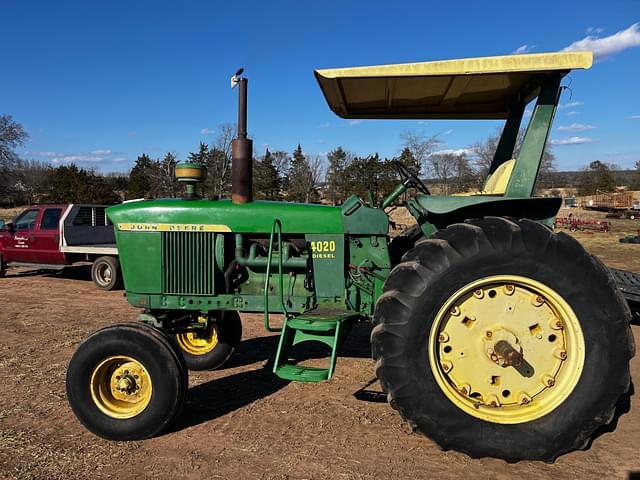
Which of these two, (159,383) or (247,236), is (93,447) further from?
(247,236)

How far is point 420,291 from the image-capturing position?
2.98 metres

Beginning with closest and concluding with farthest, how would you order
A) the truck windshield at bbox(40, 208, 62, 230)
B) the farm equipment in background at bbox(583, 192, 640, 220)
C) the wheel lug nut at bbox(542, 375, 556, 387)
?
the wheel lug nut at bbox(542, 375, 556, 387), the truck windshield at bbox(40, 208, 62, 230), the farm equipment in background at bbox(583, 192, 640, 220)

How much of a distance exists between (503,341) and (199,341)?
122 inches

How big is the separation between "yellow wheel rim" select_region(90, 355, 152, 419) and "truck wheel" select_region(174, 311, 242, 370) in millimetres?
1334

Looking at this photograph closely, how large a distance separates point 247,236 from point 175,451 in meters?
1.73

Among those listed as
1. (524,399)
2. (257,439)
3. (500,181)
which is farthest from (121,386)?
(500,181)

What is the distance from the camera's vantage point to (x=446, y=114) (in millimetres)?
4766

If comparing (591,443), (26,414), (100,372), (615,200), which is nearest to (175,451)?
(100,372)

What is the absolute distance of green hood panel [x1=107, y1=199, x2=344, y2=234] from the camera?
3.92m

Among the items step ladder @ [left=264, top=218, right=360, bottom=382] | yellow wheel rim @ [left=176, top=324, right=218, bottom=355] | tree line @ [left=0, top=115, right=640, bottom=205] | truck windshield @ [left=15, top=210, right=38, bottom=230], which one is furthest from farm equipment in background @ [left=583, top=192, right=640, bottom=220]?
step ladder @ [left=264, top=218, right=360, bottom=382]

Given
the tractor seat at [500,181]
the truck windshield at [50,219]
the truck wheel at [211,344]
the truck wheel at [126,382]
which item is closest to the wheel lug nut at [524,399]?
the tractor seat at [500,181]

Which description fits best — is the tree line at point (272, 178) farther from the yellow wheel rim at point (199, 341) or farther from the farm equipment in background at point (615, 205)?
the yellow wheel rim at point (199, 341)

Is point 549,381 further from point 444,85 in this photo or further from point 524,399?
point 444,85

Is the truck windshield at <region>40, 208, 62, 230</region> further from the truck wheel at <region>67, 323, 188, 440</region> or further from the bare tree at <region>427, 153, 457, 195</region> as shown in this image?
the bare tree at <region>427, 153, 457, 195</region>
